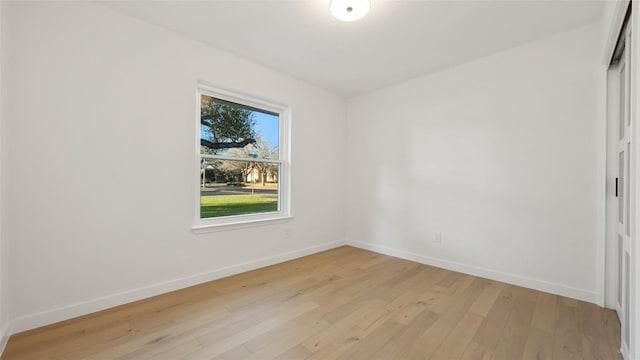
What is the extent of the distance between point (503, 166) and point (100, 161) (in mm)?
3898

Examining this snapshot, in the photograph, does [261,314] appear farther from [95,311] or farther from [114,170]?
[114,170]

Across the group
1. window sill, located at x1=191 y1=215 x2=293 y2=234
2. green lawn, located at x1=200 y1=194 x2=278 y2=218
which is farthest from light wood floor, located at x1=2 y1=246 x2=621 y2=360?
green lawn, located at x1=200 y1=194 x2=278 y2=218

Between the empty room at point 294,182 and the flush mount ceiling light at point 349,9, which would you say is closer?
the empty room at point 294,182

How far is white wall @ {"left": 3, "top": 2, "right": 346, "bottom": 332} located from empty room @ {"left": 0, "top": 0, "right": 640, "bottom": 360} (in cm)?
1

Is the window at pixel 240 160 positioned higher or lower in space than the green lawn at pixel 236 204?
higher

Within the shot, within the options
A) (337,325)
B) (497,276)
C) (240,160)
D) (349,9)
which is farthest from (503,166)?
(240,160)

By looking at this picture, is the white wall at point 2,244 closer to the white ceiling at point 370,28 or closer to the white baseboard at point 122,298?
the white baseboard at point 122,298

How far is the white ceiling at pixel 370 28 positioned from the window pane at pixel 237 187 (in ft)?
4.33

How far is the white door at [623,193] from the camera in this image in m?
1.73

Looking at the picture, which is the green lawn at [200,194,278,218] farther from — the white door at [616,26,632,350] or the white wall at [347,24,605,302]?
the white door at [616,26,632,350]

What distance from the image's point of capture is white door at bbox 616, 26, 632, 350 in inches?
68.2

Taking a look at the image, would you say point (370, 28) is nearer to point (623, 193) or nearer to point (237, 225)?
point (623, 193)

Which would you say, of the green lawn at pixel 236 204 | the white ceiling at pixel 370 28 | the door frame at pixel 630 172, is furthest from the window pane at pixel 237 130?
the door frame at pixel 630 172

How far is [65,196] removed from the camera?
6.77 ft
